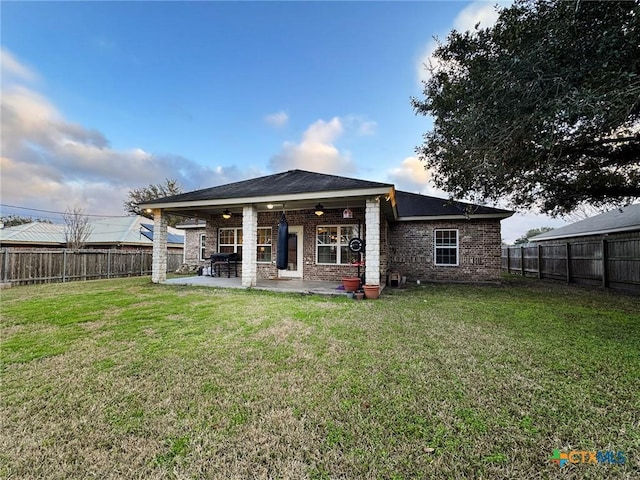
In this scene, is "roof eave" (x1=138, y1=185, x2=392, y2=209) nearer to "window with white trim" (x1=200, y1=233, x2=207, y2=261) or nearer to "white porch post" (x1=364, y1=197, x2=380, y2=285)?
"white porch post" (x1=364, y1=197, x2=380, y2=285)

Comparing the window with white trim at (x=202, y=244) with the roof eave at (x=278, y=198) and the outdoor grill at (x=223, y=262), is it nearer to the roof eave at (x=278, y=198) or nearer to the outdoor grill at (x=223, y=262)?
the outdoor grill at (x=223, y=262)

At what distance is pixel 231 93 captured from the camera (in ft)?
39.1

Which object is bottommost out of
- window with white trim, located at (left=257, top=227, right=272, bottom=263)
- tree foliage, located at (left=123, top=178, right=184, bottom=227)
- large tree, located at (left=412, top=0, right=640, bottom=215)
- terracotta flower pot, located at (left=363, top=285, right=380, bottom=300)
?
terracotta flower pot, located at (left=363, top=285, right=380, bottom=300)

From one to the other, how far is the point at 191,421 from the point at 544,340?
4686 mm

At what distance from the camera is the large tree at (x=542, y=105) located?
434 centimetres

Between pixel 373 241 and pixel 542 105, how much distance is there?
428 cm

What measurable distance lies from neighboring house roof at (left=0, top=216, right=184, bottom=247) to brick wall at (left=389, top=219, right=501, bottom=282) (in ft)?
61.3

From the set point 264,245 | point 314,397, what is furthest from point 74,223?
point 314,397

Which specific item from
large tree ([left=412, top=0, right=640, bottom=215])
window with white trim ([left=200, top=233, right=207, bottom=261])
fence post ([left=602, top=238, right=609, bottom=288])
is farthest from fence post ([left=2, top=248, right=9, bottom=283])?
fence post ([left=602, top=238, right=609, bottom=288])

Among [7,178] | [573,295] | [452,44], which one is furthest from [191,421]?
[7,178]

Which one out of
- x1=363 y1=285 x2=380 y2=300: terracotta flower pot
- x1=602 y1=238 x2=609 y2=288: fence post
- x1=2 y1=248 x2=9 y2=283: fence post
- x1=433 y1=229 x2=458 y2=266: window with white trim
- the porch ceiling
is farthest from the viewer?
x1=433 y1=229 x2=458 y2=266: window with white trim

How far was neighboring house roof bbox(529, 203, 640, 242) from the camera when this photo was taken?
33.5 feet

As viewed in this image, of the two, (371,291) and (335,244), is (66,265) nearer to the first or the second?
(335,244)

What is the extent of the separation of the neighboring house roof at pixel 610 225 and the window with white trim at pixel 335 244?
342 inches
